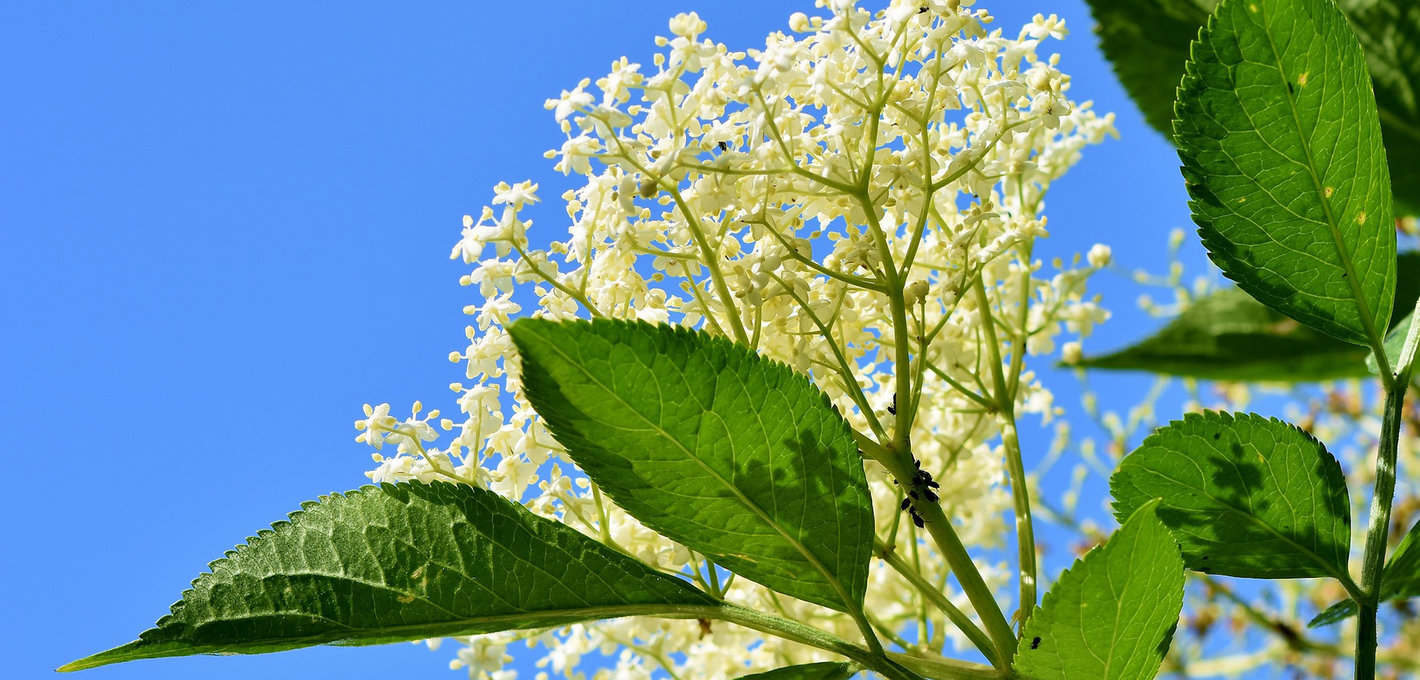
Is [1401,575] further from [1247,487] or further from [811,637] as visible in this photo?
[811,637]

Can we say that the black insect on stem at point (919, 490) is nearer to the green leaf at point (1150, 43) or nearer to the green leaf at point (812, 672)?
the green leaf at point (812, 672)

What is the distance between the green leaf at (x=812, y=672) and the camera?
1244mm

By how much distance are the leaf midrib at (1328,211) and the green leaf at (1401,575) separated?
224 millimetres

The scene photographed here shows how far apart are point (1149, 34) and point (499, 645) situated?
149 cm

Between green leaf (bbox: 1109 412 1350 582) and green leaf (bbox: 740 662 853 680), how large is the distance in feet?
1.13

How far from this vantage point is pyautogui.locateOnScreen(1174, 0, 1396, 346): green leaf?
1220 millimetres

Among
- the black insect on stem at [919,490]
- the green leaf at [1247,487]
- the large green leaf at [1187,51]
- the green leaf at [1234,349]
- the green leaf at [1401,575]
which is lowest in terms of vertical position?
the green leaf at [1401,575]

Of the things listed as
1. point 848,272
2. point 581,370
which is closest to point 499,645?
point 848,272

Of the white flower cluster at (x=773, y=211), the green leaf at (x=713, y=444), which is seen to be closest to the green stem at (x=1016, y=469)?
the white flower cluster at (x=773, y=211)

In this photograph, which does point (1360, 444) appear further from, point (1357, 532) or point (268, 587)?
point (268, 587)

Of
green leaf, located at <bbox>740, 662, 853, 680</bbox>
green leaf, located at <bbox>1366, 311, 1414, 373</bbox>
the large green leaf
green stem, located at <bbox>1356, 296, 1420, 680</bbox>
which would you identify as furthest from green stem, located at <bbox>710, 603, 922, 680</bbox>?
the large green leaf

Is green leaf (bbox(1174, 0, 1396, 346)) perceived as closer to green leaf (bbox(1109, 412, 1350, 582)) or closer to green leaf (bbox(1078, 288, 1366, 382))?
green leaf (bbox(1109, 412, 1350, 582))

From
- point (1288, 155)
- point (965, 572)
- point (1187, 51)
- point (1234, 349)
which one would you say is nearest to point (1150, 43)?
point (1187, 51)

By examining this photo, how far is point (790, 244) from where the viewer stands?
4.52 ft
